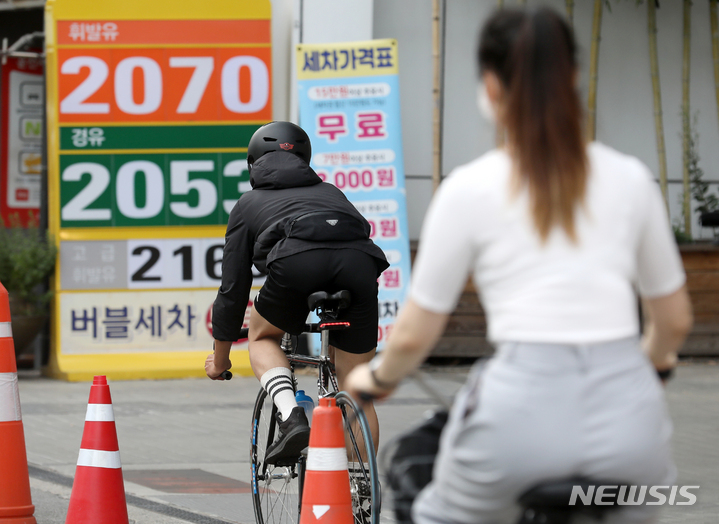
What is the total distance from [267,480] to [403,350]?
2229mm

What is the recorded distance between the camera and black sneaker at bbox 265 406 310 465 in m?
3.54

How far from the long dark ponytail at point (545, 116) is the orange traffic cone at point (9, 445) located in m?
3.12

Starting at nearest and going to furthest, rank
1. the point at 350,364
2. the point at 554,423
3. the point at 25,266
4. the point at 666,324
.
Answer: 1. the point at 554,423
2. the point at 666,324
3. the point at 350,364
4. the point at 25,266

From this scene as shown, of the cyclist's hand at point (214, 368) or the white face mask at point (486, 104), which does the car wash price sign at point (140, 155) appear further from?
the white face mask at point (486, 104)

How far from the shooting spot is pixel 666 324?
1960mm

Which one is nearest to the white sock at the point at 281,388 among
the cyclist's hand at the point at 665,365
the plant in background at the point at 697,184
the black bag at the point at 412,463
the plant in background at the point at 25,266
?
the black bag at the point at 412,463

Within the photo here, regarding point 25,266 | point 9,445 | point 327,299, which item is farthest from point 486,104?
point 25,266

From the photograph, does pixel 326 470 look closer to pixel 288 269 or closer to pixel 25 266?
pixel 288 269

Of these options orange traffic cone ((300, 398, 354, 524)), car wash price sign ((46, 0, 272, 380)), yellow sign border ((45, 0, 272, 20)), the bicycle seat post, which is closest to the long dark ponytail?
orange traffic cone ((300, 398, 354, 524))

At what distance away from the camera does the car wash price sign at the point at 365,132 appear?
29.7 feet

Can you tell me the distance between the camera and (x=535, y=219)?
1.74m

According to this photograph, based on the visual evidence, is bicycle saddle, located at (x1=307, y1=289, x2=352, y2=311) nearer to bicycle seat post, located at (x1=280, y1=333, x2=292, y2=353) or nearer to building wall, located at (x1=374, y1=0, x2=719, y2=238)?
bicycle seat post, located at (x1=280, y1=333, x2=292, y2=353)

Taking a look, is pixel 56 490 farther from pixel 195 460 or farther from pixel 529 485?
pixel 529 485

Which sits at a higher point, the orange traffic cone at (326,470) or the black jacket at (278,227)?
the black jacket at (278,227)
